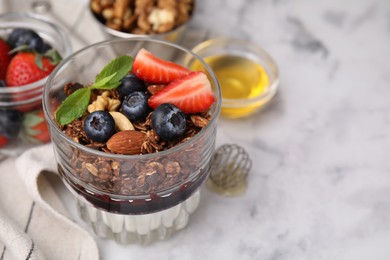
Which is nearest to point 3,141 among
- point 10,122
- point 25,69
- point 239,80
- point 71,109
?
point 10,122

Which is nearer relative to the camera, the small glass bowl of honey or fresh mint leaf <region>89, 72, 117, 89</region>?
fresh mint leaf <region>89, 72, 117, 89</region>

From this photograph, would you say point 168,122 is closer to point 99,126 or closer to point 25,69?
point 99,126

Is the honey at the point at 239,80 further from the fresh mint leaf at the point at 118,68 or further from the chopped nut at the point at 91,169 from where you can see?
the chopped nut at the point at 91,169

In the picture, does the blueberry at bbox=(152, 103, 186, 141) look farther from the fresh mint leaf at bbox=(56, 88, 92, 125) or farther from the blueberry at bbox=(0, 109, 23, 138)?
the blueberry at bbox=(0, 109, 23, 138)

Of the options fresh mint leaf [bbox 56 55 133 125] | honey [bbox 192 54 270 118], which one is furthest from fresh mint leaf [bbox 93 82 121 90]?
honey [bbox 192 54 270 118]

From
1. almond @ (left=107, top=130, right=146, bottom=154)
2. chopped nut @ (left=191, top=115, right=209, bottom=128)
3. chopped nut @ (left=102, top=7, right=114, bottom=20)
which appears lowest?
chopped nut @ (left=102, top=7, right=114, bottom=20)

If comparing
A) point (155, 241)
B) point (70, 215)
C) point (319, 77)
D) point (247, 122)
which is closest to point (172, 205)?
point (155, 241)

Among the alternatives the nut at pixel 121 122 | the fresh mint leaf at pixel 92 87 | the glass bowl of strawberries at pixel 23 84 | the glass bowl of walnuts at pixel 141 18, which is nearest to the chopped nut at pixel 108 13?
the glass bowl of walnuts at pixel 141 18
